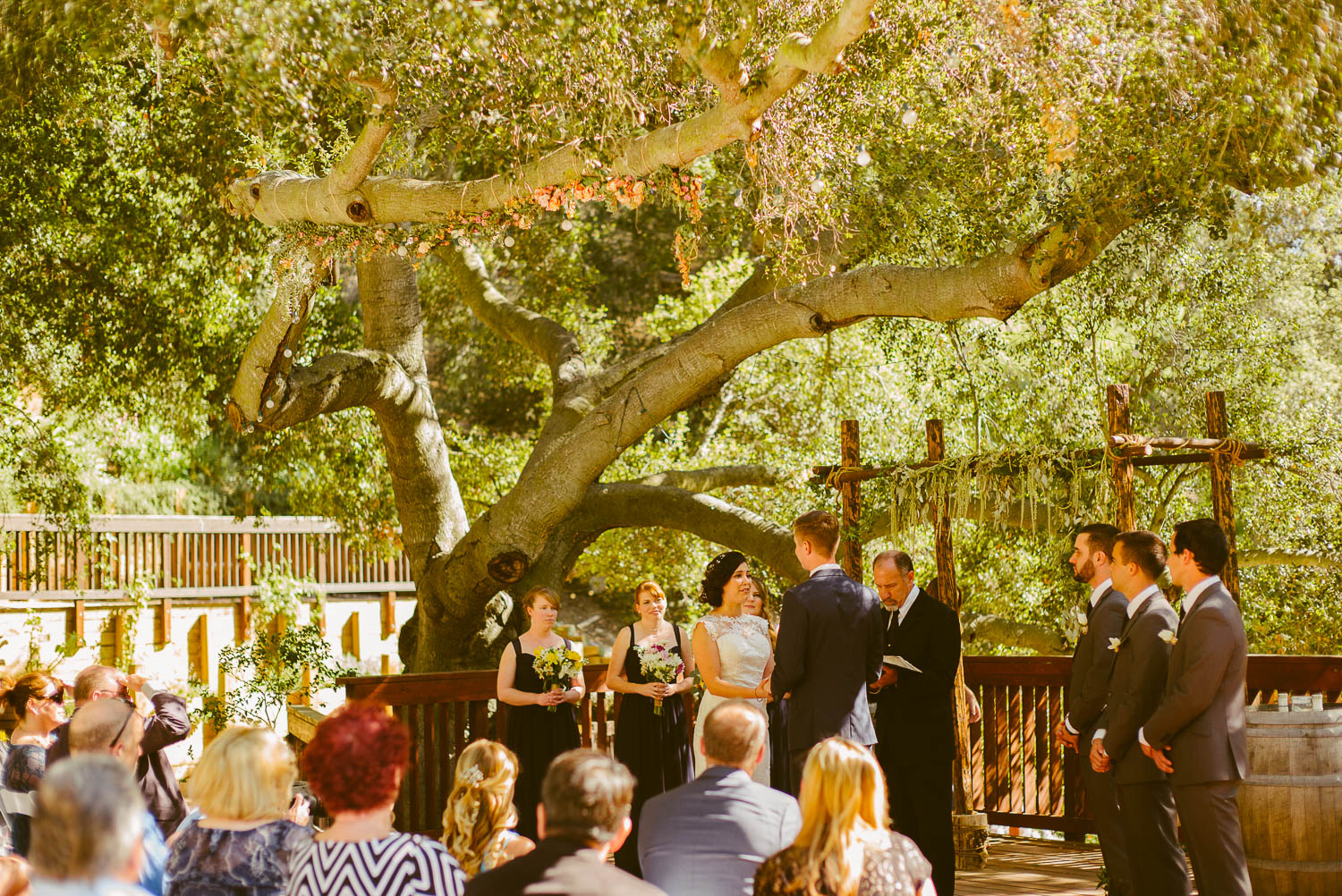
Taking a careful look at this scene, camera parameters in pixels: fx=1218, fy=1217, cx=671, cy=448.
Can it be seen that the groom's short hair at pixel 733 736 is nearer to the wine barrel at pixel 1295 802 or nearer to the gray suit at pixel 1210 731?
the gray suit at pixel 1210 731

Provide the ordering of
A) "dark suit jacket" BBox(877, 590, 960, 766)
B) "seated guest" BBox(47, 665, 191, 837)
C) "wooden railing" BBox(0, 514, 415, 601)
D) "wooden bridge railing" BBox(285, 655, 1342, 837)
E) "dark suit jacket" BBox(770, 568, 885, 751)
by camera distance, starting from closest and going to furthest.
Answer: "seated guest" BBox(47, 665, 191, 837) < "dark suit jacket" BBox(770, 568, 885, 751) < "dark suit jacket" BBox(877, 590, 960, 766) < "wooden bridge railing" BBox(285, 655, 1342, 837) < "wooden railing" BBox(0, 514, 415, 601)

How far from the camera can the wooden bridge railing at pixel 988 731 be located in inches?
268

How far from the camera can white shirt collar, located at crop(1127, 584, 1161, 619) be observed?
461 centimetres

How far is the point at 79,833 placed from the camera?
7.02 feet

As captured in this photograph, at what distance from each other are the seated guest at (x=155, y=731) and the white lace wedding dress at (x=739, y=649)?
2157mm

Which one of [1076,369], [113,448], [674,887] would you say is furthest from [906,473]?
[113,448]

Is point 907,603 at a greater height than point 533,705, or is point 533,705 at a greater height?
point 907,603

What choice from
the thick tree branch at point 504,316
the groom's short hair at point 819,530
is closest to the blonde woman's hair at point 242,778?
the groom's short hair at point 819,530

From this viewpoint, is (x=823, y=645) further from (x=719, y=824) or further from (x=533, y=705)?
(x=533, y=705)

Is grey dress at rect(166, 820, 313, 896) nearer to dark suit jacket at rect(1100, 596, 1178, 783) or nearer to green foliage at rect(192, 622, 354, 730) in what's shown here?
dark suit jacket at rect(1100, 596, 1178, 783)

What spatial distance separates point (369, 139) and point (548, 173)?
84cm

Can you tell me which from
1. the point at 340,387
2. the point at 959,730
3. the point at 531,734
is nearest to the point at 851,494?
the point at 959,730

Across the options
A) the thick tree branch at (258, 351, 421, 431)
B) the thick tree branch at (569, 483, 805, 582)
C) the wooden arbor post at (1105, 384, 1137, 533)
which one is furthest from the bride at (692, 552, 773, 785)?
the thick tree branch at (569, 483, 805, 582)

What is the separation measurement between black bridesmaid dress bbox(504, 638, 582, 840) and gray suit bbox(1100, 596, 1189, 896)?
261cm
